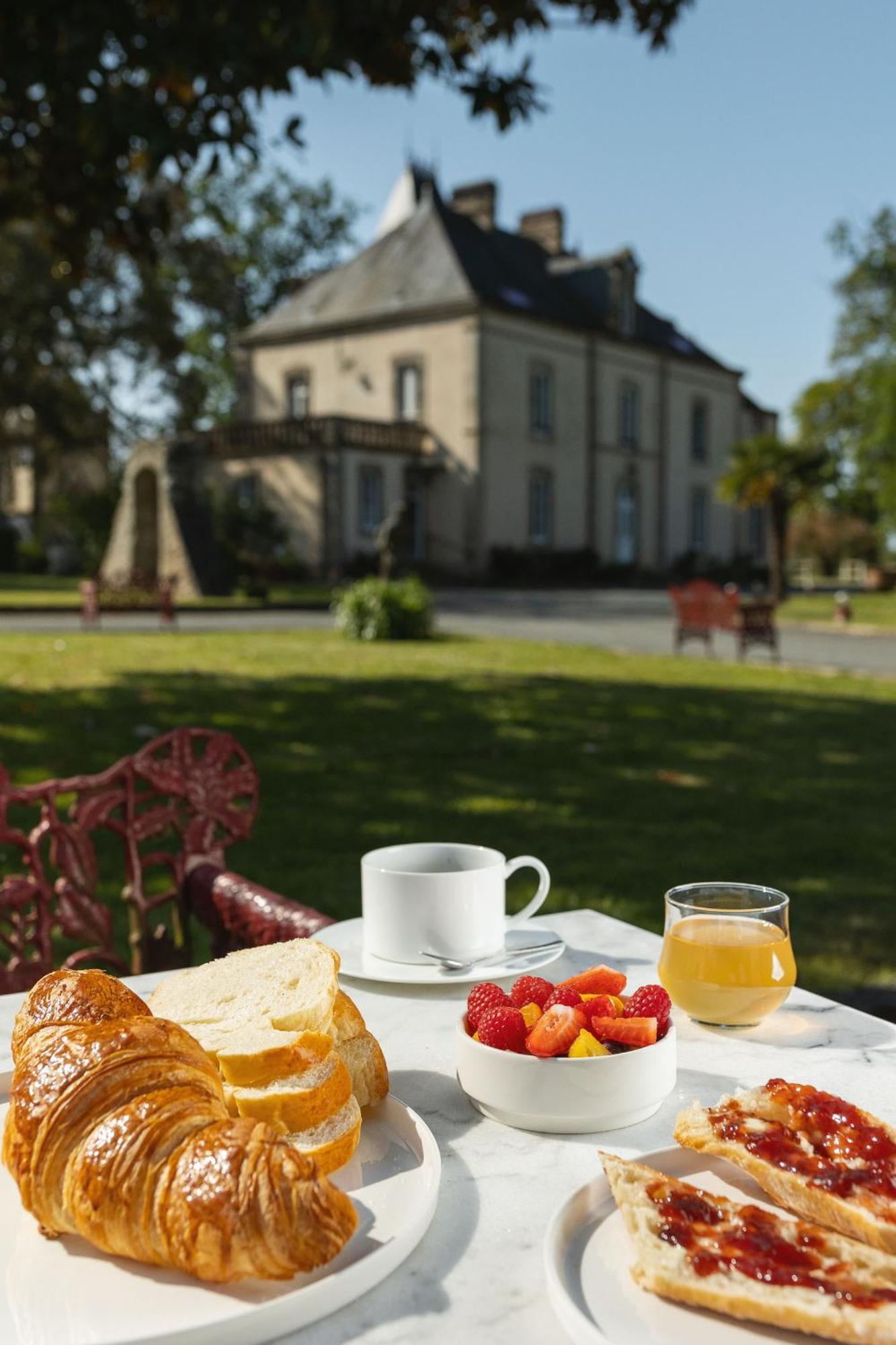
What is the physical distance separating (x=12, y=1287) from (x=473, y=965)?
0.94 m

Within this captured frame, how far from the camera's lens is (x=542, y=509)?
135ft

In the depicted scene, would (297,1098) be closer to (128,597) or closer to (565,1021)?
(565,1021)

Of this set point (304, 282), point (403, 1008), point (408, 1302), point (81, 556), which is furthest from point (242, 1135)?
point (304, 282)

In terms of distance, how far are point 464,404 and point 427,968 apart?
3737 centimetres

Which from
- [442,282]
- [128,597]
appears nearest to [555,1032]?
[128,597]

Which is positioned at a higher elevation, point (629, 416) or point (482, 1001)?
point (629, 416)

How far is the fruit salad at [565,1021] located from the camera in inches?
55.5

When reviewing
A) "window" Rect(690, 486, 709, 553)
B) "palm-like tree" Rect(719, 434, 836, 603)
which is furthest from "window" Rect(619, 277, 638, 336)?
"palm-like tree" Rect(719, 434, 836, 603)

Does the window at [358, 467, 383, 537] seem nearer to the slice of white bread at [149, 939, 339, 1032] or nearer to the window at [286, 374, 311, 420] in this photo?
the window at [286, 374, 311, 420]

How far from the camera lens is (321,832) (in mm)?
6305

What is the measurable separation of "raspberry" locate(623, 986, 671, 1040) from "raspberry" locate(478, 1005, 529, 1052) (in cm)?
13

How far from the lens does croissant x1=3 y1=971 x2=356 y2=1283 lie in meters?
1.00

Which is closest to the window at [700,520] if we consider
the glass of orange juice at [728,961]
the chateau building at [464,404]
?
the chateau building at [464,404]

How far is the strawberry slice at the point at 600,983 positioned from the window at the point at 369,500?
3580 centimetres
